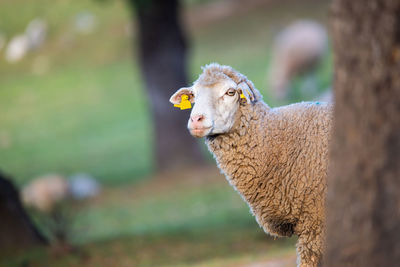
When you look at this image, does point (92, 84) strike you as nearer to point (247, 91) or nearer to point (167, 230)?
point (167, 230)

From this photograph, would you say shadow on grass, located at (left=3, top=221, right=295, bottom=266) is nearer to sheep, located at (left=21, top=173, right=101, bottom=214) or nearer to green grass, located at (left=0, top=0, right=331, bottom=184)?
sheep, located at (left=21, top=173, right=101, bottom=214)

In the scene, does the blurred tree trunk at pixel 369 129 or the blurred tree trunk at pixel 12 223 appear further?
the blurred tree trunk at pixel 12 223

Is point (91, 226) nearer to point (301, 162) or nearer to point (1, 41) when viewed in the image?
point (301, 162)

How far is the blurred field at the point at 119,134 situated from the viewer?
915 centimetres

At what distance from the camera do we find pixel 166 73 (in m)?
13.4

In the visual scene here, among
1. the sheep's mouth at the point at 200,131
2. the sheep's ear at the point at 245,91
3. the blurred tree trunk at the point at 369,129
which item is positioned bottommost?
the blurred tree trunk at the point at 369,129

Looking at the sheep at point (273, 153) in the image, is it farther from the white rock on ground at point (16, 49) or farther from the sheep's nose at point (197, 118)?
the white rock on ground at point (16, 49)

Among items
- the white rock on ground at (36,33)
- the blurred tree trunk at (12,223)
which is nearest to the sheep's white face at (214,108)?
the blurred tree trunk at (12,223)

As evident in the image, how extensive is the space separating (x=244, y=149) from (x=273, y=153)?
9.0 inches

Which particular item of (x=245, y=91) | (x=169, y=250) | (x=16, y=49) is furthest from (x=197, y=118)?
(x=16, y=49)

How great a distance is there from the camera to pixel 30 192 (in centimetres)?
1384

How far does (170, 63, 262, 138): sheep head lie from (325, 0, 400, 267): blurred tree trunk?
4.44 feet

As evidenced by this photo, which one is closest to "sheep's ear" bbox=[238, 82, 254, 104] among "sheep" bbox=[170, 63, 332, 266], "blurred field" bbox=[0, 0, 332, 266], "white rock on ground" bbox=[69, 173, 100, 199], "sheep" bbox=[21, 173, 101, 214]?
"sheep" bbox=[170, 63, 332, 266]

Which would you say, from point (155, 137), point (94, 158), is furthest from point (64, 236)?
point (94, 158)
